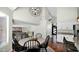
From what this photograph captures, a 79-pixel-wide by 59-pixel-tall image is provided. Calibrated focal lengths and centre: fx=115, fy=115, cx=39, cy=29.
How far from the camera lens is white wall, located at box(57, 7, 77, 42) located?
141 centimetres

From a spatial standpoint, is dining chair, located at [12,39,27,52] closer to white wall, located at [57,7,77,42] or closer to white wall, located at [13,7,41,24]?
white wall, located at [13,7,41,24]

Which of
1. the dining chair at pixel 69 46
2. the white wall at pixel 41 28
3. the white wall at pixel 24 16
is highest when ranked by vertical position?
the white wall at pixel 24 16

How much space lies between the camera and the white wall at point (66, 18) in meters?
1.41

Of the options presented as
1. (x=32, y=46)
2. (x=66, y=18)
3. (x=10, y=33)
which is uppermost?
(x=66, y=18)

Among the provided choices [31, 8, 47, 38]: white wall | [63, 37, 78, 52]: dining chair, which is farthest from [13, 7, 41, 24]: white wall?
[63, 37, 78, 52]: dining chair

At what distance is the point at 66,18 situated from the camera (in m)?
1.42

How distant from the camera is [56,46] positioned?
1.42 m

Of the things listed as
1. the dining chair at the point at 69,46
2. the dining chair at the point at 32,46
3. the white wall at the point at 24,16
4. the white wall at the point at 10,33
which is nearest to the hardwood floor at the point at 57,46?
the dining chair at the point at 69,46

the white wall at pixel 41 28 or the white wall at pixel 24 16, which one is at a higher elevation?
the white wall at pixel 24 16

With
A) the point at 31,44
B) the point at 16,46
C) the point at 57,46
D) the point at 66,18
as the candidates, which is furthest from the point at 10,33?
the point at 66,18

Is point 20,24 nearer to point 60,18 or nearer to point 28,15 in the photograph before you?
point 28,15

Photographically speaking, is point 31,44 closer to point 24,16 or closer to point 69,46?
point 24,16

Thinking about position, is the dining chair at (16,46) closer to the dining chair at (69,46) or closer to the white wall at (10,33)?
the white wall at (10,33)

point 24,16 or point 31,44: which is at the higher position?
point 24,16
